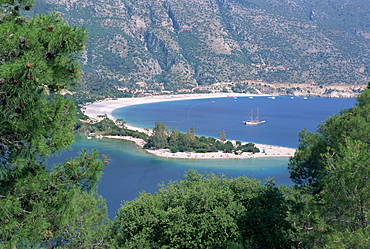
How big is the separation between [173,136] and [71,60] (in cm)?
3872

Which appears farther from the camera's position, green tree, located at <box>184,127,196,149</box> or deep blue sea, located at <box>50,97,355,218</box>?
green tree, located at <box>184,127,196,149</box>

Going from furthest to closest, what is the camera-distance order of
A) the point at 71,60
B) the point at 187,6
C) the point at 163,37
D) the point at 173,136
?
1. the point at 187,6
2. the point at 163,37
3. the point at 173,136
4. the point at 71,60

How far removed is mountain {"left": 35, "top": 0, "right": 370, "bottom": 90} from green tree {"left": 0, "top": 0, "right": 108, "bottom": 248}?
110m

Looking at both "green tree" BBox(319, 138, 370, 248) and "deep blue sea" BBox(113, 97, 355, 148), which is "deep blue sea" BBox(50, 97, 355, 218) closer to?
"deep blue sea" BBox(113, 97, 355, 148)

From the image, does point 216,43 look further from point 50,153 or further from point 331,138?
point 50,153

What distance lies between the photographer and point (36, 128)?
3.91 metres

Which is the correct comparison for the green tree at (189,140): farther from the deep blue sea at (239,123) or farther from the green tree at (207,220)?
the green tree at (207,220)

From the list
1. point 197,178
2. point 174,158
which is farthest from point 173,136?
point 197,178

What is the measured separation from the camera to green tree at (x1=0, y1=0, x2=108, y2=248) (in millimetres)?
3643

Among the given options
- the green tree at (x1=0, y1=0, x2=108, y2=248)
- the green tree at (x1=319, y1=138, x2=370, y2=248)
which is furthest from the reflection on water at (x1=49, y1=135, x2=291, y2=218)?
the green tree at (x1=0, y1=0, x2=108, y2=248)

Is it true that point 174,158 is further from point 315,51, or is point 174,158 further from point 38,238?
point 315,51

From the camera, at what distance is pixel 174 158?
125 feet

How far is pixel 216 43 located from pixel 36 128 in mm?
143042

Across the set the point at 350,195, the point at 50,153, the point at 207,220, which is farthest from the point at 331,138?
the point at 50,153
